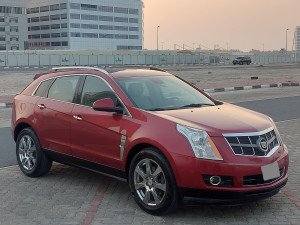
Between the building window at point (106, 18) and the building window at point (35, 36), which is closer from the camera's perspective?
the building window at point (106, 18)

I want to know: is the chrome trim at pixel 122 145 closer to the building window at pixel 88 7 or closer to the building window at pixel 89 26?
the building window at pixel 89 26

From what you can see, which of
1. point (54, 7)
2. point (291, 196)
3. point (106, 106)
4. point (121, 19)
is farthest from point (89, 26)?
point (291, 196)

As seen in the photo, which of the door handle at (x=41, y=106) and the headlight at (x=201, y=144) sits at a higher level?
the door handle at (x=41, y=106)

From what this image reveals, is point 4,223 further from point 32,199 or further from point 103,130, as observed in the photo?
point 103,130

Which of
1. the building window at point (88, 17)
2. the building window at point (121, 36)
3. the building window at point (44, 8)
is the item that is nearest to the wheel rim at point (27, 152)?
the building window at point (88, 17)

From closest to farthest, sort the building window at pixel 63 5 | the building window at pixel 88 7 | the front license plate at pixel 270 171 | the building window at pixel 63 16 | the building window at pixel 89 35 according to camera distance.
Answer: the front license plate at pixel 270 171, the building window at pixel 63 16, the building window at pixel 63 5, the building window at pixel 88 7, the building window at pixel 89 35

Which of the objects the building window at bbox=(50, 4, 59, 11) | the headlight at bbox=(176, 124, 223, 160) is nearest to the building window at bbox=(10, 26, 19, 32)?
the building window at bbox=(50, 4, 59, 11)

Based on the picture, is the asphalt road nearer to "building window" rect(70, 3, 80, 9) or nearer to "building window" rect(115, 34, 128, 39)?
"building window" rect(70, 3, 80, 9)

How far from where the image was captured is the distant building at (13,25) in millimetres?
119750

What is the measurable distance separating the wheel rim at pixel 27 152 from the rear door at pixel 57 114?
279 millimetres

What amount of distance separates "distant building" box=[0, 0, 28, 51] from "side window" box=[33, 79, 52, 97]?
12016 centimetres

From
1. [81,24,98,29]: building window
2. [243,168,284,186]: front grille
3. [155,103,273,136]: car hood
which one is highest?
[81,24,98,29]: building window

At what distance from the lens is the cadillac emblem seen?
14.7 feet

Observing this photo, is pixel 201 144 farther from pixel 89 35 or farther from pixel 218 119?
pixel 89 35
